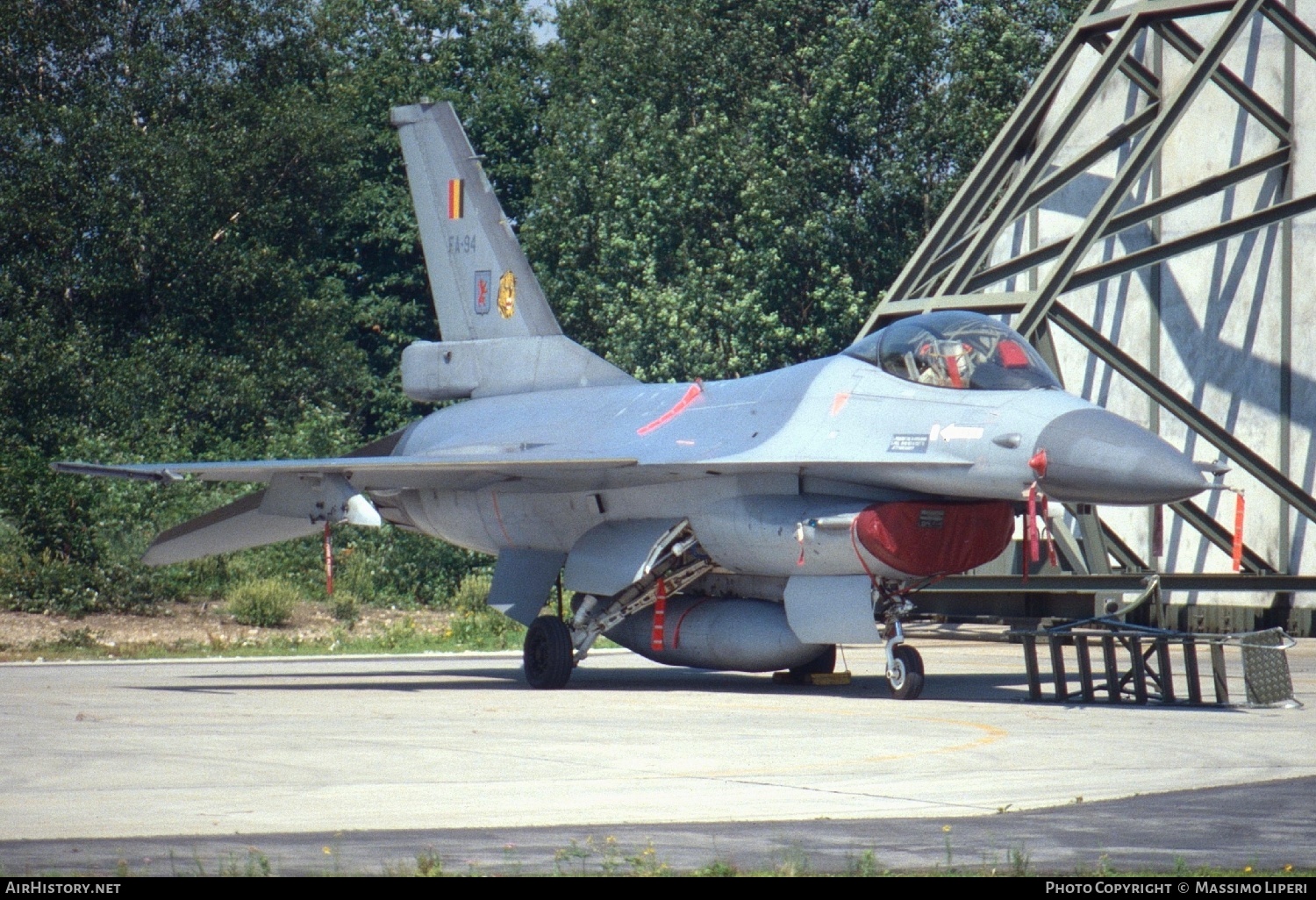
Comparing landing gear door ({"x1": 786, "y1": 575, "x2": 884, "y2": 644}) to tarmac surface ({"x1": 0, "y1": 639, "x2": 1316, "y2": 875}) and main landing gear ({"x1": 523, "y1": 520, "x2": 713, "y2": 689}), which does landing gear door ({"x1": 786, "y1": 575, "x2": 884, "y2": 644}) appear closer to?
tarmac surface ({"x1": 0, "y1": 639, "x2": 1316, "y2": 875})

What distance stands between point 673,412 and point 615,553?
1467 mm

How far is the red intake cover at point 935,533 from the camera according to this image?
1373 centimetres

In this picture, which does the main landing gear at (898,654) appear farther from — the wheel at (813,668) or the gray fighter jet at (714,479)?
the wheel at (813,668)

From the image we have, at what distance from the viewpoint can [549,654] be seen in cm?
1566

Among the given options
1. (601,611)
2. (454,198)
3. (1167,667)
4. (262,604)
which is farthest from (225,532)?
(1167,667)

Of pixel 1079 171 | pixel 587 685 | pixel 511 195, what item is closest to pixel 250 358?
pixel 511 195

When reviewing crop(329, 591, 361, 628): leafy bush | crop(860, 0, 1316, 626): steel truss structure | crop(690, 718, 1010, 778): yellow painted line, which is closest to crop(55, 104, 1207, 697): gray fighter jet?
crop(690, 718, 1010, 778): yellow painted line

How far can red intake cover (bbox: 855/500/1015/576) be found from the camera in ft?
45.1

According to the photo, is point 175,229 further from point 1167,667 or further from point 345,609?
point 1167,667

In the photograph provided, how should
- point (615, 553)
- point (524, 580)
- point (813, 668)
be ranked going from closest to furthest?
1. point (615, 553)
2. point (813, 668)
3. point (524, 580)

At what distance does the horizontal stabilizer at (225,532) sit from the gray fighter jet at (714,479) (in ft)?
0.09

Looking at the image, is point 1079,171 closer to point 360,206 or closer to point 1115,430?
point 1115,430

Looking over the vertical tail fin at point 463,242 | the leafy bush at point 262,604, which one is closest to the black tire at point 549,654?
the vertical tail fin at point 463,242

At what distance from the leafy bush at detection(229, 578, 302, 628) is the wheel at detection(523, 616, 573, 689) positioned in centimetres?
935
